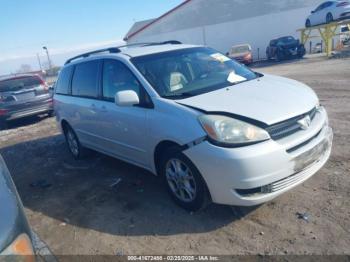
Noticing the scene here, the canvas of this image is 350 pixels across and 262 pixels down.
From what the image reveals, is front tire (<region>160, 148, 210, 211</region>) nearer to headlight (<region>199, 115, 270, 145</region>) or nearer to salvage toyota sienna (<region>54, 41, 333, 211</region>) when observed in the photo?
salvage toyota sienna (<region>54, 41, 333, 211</region>)

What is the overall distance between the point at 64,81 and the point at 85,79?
3.74ft

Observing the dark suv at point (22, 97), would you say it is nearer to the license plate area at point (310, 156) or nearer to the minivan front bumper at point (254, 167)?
the minivan front bumper at point (254, 167)

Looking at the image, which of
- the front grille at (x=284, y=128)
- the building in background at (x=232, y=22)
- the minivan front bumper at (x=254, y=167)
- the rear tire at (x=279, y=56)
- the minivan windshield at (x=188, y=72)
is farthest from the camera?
the building in background at (x=232, y=22)

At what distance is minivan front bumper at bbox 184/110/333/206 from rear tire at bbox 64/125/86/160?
3.44 meters

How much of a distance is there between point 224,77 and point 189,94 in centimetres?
73

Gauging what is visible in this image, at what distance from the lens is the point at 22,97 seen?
35.5 feet

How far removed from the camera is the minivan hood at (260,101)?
11.2 ft

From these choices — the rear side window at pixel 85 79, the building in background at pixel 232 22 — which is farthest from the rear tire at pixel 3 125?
Result: the building in background at pixel 232 22

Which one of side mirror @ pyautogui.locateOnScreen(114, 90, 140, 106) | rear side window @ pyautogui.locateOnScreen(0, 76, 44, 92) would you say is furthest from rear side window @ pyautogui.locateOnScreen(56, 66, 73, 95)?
rear side window @ pyautogui.locateOnScreen(0, 76, 44, 92)

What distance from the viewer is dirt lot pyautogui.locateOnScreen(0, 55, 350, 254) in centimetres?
325

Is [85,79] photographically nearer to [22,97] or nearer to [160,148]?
[160,148]

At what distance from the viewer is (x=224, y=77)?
4.47m

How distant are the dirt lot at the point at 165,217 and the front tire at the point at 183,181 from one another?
15 centimetres

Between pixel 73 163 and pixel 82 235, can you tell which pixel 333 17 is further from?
pixel 82 235
